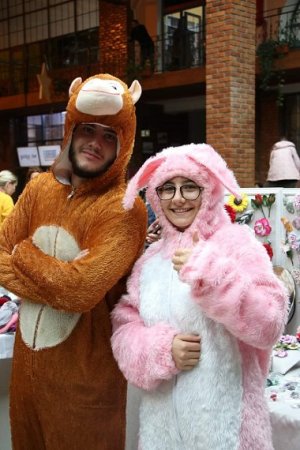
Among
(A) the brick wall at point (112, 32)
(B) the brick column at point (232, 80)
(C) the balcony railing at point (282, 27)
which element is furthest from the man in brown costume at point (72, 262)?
(A) the brick wall at point (112, 32)

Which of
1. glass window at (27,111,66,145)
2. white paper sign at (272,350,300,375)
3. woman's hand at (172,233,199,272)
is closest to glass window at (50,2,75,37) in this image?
glass window at (27,111,66,145)

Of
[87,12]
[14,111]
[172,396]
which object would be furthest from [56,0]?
[172,396]

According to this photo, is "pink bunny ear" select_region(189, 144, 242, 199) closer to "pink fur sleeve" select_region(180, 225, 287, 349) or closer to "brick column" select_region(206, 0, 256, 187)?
"pink fur sleeve" select_region(180, 225, 287, 349)

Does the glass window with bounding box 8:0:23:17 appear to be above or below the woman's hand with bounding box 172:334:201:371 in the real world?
above

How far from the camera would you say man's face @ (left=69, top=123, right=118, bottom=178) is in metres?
1.81

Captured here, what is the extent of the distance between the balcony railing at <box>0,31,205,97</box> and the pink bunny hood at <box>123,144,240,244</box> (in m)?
9.26

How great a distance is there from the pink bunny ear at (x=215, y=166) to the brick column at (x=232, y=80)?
19.5 feet

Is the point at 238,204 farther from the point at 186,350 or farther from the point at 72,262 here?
the point at 186,350

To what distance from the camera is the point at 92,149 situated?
1.82 metres

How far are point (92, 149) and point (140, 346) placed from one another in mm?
666

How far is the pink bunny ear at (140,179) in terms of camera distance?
163cm

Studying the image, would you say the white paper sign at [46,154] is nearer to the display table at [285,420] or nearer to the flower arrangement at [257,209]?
the flower arrangement at [257,209]

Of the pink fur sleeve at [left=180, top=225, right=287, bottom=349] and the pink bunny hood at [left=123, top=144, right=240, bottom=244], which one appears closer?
the pink fur sleeve at [left=180, top=225, right=287, bottom=349]

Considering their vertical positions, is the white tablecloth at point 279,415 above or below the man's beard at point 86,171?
below
